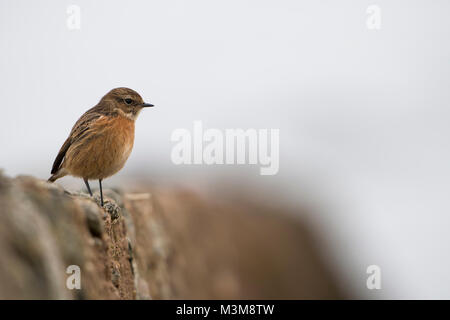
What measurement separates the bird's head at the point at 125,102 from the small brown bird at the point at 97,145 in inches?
0.8

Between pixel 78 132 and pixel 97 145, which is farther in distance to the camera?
pixel 78 132

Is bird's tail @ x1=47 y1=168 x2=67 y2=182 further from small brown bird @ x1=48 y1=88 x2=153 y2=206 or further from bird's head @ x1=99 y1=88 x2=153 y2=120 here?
bird's head @ x1=99 y1=88 x2=153 y2=120

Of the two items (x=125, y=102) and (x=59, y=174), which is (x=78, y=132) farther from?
(x=125, y=102)

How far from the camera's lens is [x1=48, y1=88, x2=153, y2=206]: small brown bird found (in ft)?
22.4

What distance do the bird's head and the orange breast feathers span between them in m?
0.45

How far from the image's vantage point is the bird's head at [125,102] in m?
7.48

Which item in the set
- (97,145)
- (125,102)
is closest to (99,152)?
(97,145)

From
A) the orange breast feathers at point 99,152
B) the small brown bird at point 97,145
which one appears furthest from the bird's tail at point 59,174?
the orange breast feathers at point 99,152

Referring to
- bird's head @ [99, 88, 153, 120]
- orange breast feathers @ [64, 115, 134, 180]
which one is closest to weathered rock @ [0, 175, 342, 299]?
orange breast feathers @ [64, 115, 134, 180]

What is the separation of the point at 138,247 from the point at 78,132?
1.84m

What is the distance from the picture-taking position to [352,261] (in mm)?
28594

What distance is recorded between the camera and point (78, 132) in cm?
699
